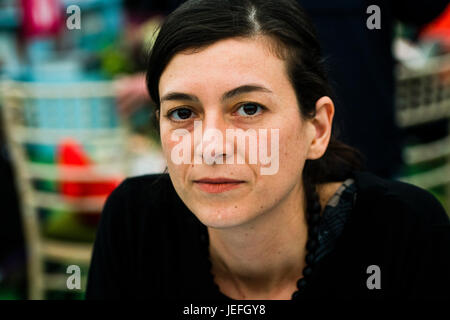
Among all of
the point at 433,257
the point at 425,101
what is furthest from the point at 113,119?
the point at 425,101

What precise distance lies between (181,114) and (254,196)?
234mm

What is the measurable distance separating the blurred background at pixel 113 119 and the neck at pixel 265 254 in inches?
17.3

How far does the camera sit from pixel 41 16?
10.4 feet

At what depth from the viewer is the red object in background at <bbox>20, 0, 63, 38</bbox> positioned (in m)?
3.13

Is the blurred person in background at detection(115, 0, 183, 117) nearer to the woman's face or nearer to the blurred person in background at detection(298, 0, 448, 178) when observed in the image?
the woman's face

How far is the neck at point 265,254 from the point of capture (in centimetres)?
128

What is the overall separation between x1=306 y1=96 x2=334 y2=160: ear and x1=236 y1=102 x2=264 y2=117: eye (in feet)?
0.58

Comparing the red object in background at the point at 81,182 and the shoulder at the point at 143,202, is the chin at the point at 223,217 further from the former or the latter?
the red object in background at the point at 81,182

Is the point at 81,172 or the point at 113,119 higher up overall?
the point at 113,119

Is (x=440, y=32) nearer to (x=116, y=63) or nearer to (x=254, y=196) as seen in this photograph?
(x=116, y=63)

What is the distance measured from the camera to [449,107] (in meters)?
2.85

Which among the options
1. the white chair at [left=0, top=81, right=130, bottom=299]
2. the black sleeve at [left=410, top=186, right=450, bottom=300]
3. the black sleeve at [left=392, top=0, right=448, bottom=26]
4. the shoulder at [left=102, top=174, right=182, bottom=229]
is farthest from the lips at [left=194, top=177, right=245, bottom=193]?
the white chair at [left=0, top=81, right=130, bottom=299]

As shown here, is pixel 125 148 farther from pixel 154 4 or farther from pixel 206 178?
pixel 206 178
